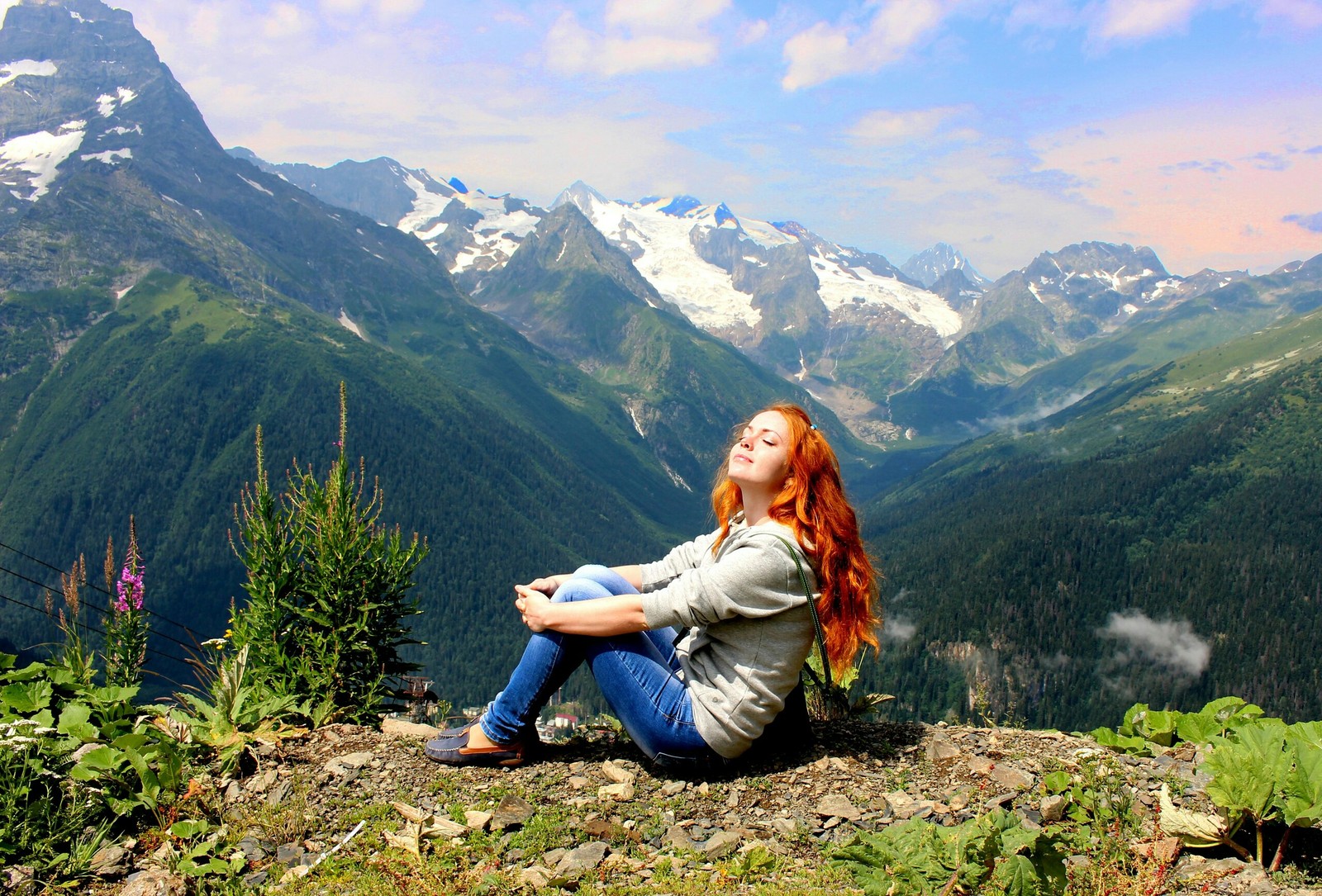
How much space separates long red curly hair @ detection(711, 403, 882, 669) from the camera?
7.34 meters

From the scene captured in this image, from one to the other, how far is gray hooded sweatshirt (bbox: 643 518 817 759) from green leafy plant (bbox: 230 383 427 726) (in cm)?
371

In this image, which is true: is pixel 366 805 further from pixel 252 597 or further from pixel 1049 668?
pixel 1049 668

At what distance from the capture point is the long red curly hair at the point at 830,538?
734cm

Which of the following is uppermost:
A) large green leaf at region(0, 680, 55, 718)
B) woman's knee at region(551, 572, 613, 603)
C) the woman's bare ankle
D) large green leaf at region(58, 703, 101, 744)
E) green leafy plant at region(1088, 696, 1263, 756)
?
woman's knee at region(551, 572, 613, 603)

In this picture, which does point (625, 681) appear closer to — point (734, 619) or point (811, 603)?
point (734, 619)

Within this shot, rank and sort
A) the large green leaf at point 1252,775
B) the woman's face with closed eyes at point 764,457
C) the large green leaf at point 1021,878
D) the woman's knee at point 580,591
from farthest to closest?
1. the woman's knee at point 580,591
2. the woman's face with closed eyes at point 764,457
3. the large green leaf at point 1252,775
4. the large green leaf at point 1021,878

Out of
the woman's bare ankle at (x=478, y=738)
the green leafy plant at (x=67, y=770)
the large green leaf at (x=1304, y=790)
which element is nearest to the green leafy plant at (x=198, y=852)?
the green leafy plant at (x=67, y=770)

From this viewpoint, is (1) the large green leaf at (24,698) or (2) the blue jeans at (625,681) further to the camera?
(1) the large green leaf at (24,698)

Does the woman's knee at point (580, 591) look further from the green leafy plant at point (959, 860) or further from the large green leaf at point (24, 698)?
the large green leaf at point (24, 698)

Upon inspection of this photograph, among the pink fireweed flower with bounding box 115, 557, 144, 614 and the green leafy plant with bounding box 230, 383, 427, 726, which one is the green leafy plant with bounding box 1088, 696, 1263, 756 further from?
the pink fireweed flower with bounding box 115, 557, 144, 614

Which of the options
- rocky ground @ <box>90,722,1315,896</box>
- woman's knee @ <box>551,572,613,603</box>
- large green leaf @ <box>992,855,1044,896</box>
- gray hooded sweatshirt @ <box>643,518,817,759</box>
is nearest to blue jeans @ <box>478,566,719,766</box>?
woman's knee @ <box>551,572,613,603</box>

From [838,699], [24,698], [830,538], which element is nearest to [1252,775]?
[838,699]

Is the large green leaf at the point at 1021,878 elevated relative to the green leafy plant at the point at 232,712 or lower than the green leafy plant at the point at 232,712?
lower

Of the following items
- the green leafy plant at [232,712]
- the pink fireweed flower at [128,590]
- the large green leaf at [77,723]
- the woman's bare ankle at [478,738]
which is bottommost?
the woman's bare ankle at [478,738]
